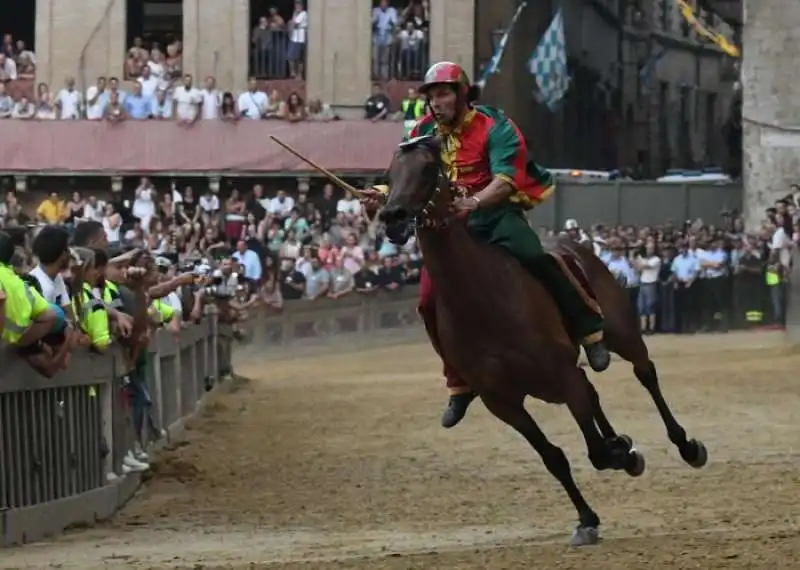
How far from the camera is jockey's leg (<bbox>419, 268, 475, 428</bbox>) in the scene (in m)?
11.2

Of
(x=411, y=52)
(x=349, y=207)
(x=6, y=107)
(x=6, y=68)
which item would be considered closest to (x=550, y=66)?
(x=411, y=52)

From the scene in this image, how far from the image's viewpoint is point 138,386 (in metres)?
14.6

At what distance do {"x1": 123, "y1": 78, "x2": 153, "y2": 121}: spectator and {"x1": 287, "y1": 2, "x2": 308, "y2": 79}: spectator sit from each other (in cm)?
428

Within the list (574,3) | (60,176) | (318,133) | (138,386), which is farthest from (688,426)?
(574,3)

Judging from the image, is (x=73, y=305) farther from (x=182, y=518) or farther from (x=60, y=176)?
(x=60, y=176)

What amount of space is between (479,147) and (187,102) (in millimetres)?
26618

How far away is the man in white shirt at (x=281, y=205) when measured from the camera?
34.7 metres

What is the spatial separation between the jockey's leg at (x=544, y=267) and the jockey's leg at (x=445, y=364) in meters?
0.51

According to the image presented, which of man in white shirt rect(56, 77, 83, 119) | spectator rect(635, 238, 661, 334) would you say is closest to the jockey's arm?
spectator rect(635, 238, 661, 334)

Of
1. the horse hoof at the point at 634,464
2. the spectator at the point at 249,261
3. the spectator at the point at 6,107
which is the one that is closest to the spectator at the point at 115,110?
the spectator at the point at 6,107

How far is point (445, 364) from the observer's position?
37.6ft

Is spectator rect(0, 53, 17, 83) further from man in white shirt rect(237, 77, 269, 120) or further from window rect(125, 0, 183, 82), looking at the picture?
man in white shirt rect(237, 77, 269, 120)

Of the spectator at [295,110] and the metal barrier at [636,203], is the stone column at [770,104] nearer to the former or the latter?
the metal barrier at [636,203]

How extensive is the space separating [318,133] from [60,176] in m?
5.93
